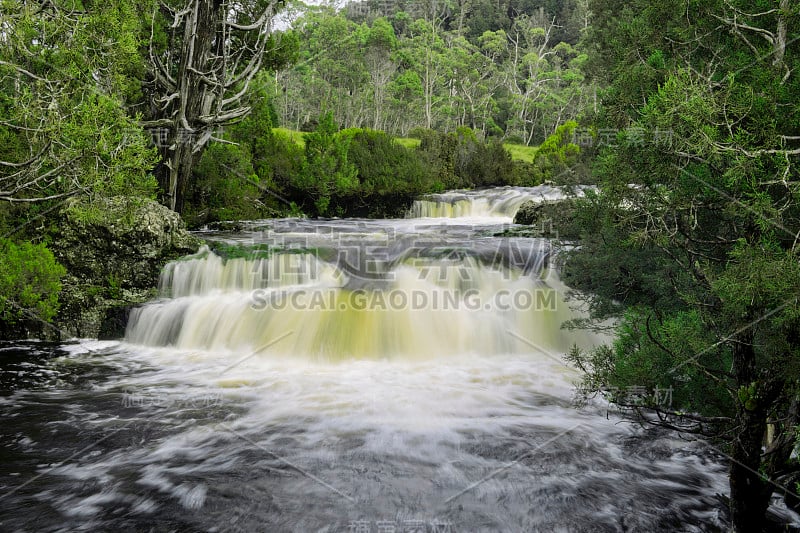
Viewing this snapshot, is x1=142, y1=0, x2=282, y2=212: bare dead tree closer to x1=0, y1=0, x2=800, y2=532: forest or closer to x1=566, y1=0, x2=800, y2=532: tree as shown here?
x1=0, y1=0, x2=800, y2=532: forest

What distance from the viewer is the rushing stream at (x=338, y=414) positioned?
15.2 ft

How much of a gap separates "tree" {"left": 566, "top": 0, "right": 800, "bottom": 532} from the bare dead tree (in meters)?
10.4

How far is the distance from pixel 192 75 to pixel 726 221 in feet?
38.7

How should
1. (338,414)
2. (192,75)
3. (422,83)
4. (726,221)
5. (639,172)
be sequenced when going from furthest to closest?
(422,83) → (192,75) → (338,414) → (726,221) → (639,172)

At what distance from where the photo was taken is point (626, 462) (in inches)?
216

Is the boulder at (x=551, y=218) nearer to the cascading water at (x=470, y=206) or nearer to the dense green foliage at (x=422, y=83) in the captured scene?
the cascading water at (x=470, y=206)

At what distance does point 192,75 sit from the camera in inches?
503

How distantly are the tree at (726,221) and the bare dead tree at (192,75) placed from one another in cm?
1039

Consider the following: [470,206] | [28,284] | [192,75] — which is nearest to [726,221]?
[28,284]

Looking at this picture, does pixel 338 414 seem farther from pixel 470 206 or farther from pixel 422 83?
pixel 422 83

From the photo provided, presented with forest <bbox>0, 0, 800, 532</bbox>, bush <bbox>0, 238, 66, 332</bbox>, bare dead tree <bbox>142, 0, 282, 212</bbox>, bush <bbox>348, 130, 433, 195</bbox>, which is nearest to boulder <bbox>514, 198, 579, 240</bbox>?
forest <bbox>0, 0, 800, 532</bbox>

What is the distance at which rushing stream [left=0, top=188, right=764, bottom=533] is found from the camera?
4.64 metres

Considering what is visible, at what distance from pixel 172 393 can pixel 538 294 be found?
6265 mm

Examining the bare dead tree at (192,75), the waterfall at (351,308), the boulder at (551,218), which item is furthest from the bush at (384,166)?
the waterfall at (351,308)
